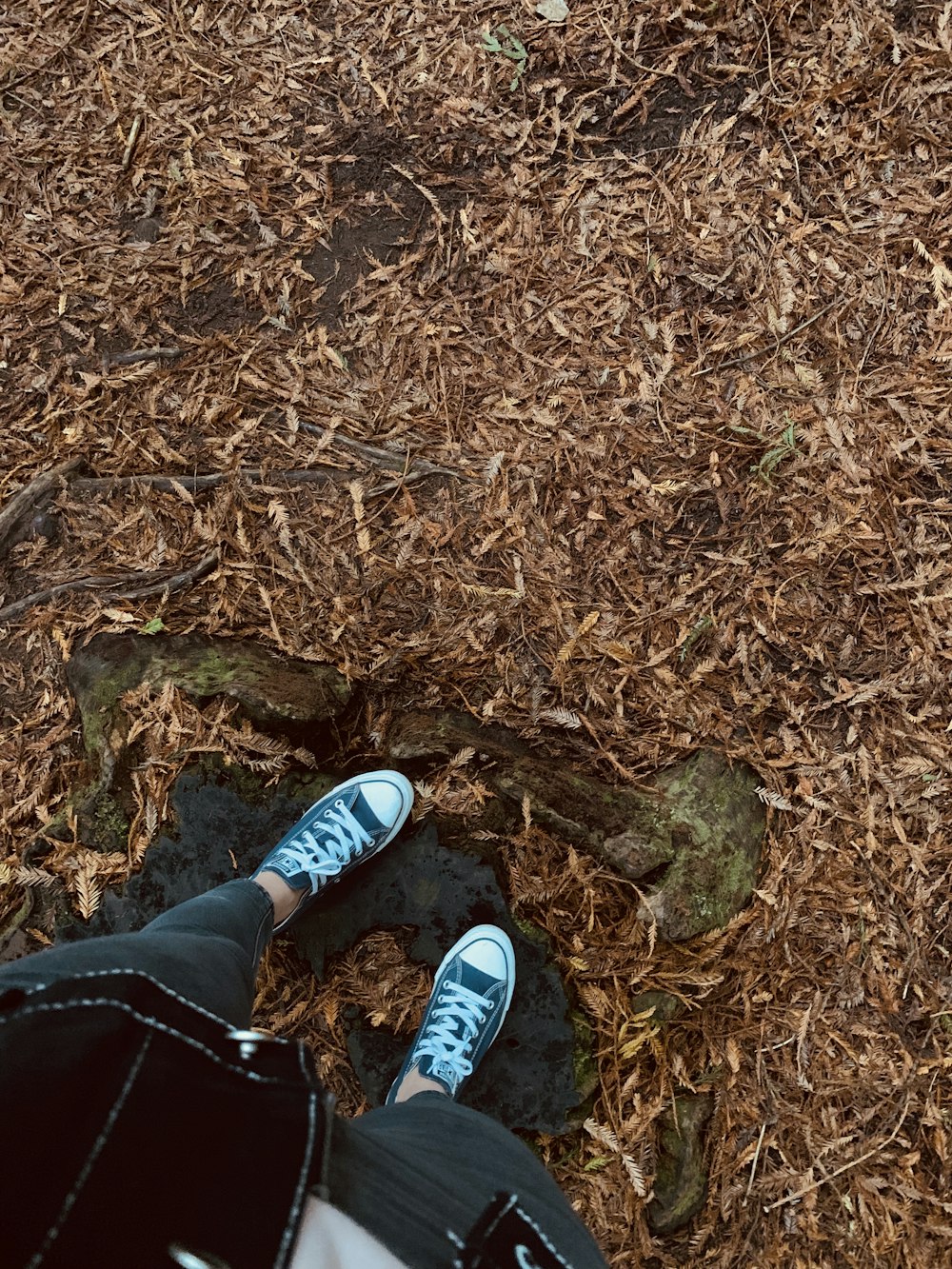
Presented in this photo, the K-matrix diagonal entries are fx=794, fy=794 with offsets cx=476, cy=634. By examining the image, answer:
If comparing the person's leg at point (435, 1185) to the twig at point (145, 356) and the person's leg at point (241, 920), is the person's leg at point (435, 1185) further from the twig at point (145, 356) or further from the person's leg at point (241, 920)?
the twig at point (145, 356)

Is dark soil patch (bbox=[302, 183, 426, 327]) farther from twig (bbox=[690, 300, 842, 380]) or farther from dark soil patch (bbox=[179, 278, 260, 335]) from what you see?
twig (bbox=[690, 300, 842, 380])

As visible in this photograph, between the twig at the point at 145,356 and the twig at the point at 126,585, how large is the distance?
799 mm

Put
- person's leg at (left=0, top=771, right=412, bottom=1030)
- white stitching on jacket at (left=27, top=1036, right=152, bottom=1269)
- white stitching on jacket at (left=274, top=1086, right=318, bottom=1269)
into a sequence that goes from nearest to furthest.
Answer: white stitching on jacket at (left=27, top=1036, right=152, bottom=1269) → white stitching on jacket at (left=274, top=1086, right=318, bottom=1269) → person's leg at (left=0, top=771, right=412, bottom=1030)

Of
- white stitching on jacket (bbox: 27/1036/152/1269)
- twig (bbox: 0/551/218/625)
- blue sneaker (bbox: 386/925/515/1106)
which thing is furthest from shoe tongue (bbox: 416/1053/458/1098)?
twig (bbox: 0/551/218/625)

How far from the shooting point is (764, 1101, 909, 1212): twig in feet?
7.86

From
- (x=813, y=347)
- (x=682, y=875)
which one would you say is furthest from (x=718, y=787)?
(x=813, y=347)

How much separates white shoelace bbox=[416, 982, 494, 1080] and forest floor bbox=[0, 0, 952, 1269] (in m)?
0.17

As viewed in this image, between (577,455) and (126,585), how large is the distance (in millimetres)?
A: 1662

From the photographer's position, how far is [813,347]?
275 centimetres

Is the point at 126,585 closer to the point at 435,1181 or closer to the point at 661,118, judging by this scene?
the point at 435,1181

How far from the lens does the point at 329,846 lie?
2506 mm

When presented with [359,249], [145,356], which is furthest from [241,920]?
[359,249]

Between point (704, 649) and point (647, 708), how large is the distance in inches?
10.9

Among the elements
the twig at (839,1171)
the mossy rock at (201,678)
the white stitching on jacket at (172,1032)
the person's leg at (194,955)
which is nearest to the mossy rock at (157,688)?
the mossy rock at (201,678)
